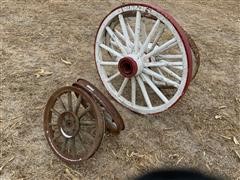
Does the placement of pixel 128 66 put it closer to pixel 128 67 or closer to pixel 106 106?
pixel 128 67

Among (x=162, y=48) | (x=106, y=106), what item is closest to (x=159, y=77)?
(x=162, y=48)

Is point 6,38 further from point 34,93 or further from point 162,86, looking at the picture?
point 162,86

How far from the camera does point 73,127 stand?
3.97m

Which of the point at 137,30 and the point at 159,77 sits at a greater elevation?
the point at 137,30

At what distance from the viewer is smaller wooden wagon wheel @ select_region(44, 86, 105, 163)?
3.78m

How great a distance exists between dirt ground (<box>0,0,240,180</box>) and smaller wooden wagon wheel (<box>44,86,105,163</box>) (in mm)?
174

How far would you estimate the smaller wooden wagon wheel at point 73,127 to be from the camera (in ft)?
12.4

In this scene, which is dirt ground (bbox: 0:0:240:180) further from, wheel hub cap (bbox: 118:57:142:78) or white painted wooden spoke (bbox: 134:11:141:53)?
white painted wooden spoke (bbox: 134:11:141:53)

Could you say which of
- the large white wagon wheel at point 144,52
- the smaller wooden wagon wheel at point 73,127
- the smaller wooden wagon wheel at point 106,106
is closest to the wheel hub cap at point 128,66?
the large white wagon wheel at point 144,52

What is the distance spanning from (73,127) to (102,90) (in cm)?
136

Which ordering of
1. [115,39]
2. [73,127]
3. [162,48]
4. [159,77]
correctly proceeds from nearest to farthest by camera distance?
1. [73,127]
2. [162,48]
3. [159,77]
4. [115,39]

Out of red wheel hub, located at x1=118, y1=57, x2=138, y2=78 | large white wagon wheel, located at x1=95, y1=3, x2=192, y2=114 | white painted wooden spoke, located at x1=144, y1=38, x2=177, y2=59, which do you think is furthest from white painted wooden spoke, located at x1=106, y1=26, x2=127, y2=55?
white painted wooden spoke, located at x1=144, y1=38, x2=177, y2=59

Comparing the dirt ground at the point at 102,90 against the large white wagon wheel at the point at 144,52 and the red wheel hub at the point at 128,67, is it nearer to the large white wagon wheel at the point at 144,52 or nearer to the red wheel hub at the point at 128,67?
the large white wagon wheel at the point at 144,52

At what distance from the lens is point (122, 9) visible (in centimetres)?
430
